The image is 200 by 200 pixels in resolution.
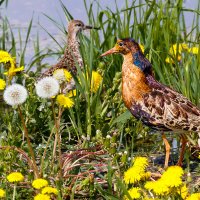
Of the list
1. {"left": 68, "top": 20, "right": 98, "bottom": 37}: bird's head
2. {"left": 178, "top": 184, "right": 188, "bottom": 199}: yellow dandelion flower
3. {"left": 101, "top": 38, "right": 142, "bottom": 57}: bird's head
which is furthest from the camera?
{"left": 68, "top": 20, "right": 98, "bottom": 37}: bird's head

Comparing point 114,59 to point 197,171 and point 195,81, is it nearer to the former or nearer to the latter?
point 195,81

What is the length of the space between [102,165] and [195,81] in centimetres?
163

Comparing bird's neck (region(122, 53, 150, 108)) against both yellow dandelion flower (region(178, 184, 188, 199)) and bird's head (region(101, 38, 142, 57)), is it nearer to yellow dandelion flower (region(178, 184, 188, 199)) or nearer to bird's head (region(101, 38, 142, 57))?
bird's head (region(101, 38, 142, 57))

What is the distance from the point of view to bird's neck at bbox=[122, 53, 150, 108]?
5469 mm

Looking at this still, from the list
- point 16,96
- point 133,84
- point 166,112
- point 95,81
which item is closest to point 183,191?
point 16,96

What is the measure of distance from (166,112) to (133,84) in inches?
13.3

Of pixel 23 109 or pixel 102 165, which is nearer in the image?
pixel 102 165

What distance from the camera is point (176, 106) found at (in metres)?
5.39

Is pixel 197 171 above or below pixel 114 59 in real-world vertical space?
below

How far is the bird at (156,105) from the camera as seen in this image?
535 cm

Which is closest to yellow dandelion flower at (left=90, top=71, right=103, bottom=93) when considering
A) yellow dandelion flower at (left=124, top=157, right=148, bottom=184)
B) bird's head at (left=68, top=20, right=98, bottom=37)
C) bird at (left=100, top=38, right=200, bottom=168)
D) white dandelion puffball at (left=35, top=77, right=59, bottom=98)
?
bird at (left=100, top=38, right=200, bottom=168)

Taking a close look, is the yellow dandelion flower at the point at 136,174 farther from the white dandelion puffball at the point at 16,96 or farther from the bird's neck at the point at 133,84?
the bird's neck at the point at 133,84

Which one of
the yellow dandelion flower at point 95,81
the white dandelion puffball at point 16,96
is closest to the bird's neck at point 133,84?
the yellow dandelion flower at point 95,81

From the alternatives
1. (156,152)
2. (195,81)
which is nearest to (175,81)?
(195,81)
